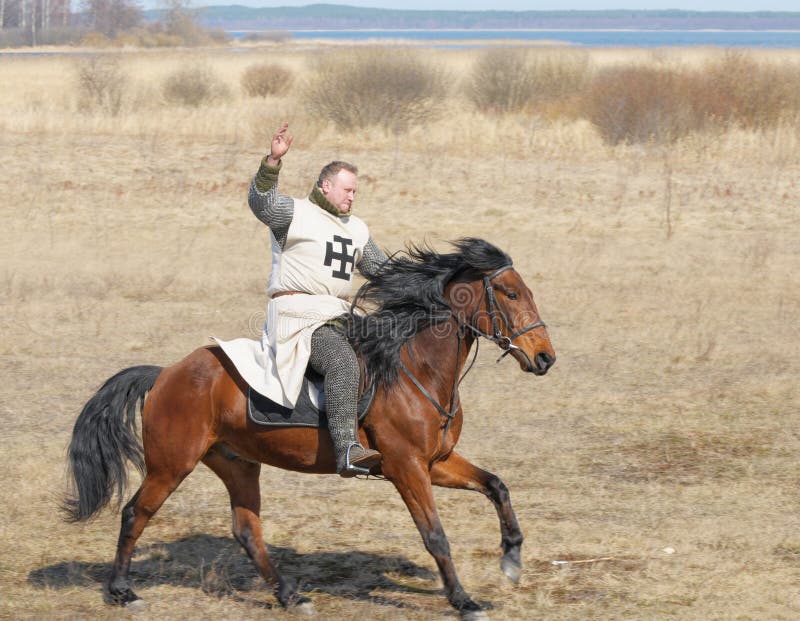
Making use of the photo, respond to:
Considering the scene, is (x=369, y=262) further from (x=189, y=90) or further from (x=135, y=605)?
(x=189, y=90)

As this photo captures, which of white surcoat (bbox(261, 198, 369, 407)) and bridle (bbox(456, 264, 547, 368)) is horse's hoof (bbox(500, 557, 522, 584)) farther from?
white surcoat (bbox(261, 198, 369, 407))

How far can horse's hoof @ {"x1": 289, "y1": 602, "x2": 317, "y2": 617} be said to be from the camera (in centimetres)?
576

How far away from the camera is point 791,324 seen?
12.5 metres

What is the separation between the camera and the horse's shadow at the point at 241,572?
20.0 feet

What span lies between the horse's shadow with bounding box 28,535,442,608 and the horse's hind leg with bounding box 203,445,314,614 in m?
0.13

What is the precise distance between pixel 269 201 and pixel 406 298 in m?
0.83

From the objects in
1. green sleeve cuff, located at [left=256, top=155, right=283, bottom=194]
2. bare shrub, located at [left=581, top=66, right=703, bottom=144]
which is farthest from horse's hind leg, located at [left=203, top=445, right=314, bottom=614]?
bare shrub, located at [left=581, top=66, right=703, bottom=144]

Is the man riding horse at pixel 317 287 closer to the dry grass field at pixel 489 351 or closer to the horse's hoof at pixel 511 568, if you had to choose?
the horse's hoof at pixel 511 568

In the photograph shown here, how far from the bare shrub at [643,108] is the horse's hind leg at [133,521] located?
19238 mm

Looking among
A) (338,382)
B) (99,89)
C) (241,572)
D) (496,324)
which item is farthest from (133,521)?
(99,89)

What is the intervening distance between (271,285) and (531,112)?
76.8 ft

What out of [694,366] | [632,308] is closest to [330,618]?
[694,366]

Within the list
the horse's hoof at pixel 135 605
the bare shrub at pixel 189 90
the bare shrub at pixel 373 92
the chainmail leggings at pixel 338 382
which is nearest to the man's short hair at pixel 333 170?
the chainmail leggings at pixel 338 382

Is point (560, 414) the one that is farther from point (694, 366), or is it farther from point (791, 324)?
point (791, 324)
